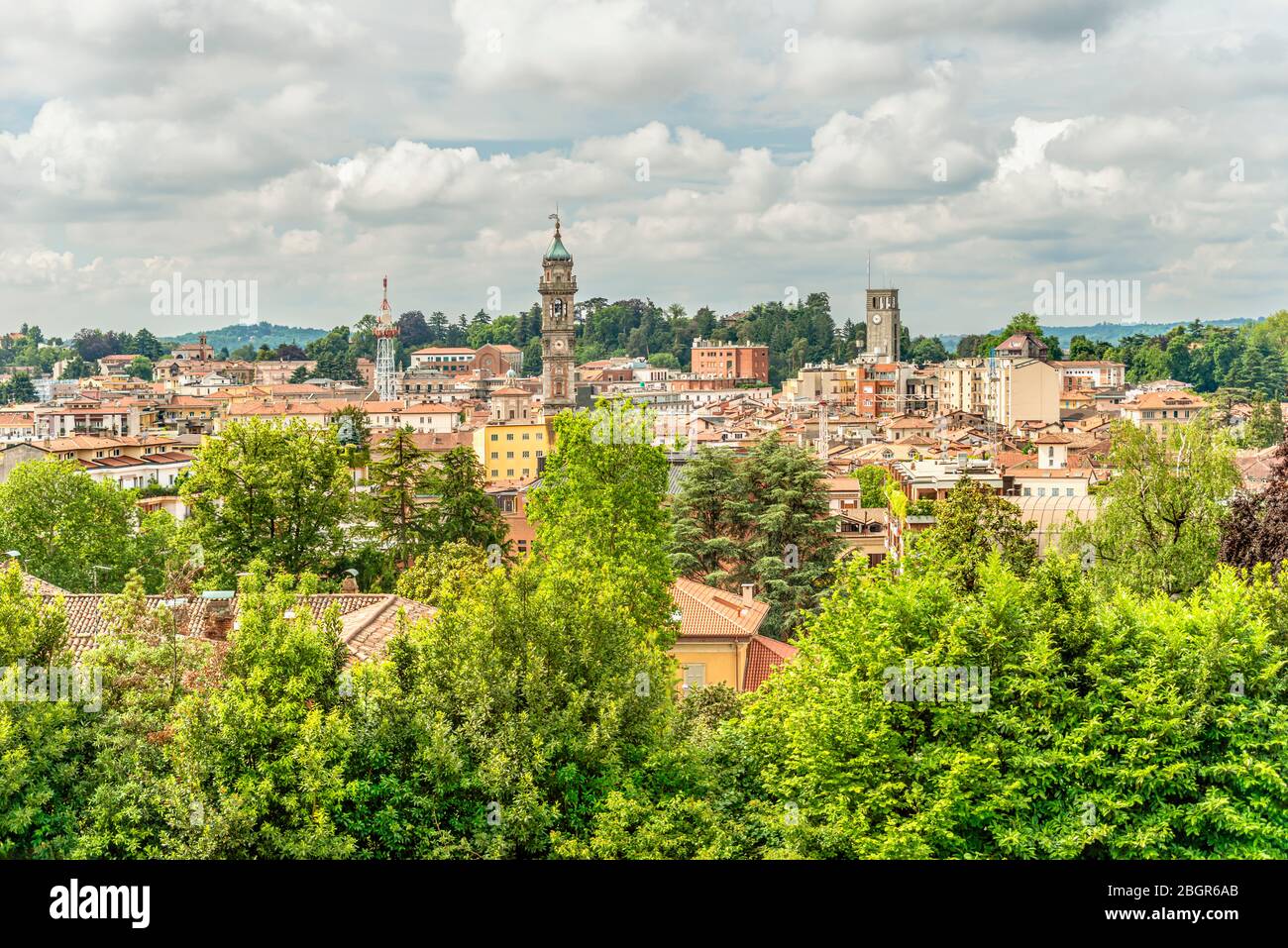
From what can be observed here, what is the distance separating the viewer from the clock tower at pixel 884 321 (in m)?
115

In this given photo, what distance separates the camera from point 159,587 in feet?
84.7

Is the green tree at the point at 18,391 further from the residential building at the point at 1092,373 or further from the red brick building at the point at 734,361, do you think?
the residential building at the point at 1092,373

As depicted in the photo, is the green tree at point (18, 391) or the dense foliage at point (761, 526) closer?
the dense foliage at point (761, 526)

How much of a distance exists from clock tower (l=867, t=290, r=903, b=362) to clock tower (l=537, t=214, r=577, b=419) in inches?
2058

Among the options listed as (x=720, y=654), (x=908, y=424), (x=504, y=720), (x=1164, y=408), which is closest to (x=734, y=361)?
(x=1164, y=408)

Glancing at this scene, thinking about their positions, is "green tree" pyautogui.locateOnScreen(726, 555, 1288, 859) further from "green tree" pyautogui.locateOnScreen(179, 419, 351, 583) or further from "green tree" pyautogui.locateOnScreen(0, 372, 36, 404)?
"green tree" pyautogui.locateOnScreen(0, 372, 36, 404)

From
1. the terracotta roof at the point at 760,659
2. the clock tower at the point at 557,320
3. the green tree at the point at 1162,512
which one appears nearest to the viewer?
Answer: the green tree at the point at 1162,512

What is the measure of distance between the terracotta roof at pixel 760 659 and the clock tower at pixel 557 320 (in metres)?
45.2

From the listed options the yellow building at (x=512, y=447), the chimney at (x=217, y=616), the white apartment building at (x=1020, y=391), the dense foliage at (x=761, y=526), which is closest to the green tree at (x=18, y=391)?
the yellow building at (x=512, y=447)

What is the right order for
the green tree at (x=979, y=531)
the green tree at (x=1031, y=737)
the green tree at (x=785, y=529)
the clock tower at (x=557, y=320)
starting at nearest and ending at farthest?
1. the green tree at (x=1031, y=737)
2. the green tree at (x=979, y=531)
3. the green tree at (x=785, y=529)
4. the clock tower at (x=557, y=320)

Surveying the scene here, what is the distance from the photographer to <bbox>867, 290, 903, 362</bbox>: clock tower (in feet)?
376

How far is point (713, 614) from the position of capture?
20.6 m

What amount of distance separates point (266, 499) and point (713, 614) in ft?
22.6

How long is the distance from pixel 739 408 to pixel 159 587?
59.7m
